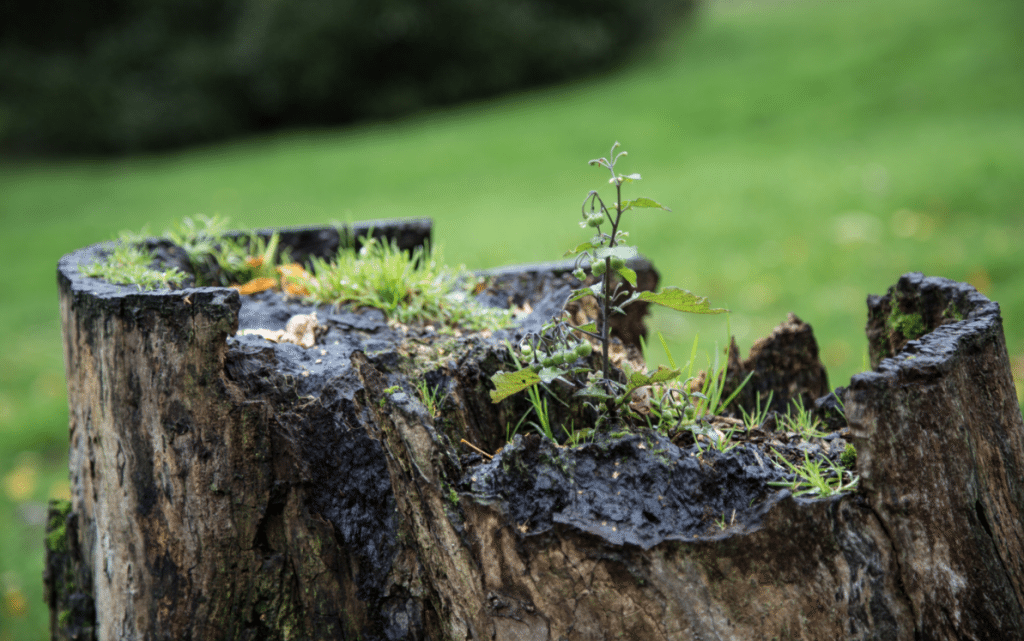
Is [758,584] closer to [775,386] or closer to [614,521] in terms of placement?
[614,521]

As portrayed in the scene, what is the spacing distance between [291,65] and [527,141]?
6.65m

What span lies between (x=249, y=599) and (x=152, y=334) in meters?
0.70

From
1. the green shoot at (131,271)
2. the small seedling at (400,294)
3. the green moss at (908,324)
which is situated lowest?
the green moss at (908,324)

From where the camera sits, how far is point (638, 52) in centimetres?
1789

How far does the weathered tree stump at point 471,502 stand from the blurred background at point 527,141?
0.97 meters

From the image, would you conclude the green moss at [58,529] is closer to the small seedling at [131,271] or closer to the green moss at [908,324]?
the small seedling at [131,271]

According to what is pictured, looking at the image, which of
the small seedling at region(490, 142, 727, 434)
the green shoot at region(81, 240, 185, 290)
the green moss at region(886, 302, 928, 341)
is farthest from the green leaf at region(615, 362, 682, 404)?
the green shoot at region(81, 240, 185, 290)

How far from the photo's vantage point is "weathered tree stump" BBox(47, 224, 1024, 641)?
4.83ft

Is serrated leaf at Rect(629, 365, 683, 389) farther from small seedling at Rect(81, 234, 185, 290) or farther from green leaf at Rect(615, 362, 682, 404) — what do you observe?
small seedling at Rect(81, 234, 185, 290)

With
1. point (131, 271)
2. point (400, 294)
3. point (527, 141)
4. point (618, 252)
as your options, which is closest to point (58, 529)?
point (131, 271)

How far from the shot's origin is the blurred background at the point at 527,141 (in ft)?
19.8

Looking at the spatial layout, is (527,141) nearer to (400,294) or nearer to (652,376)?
(400,294)

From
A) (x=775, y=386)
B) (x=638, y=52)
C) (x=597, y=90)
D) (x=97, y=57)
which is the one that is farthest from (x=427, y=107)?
(x=775, y=386)

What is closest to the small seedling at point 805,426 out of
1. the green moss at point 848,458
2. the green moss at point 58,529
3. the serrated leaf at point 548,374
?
the green moss at point 848,458
